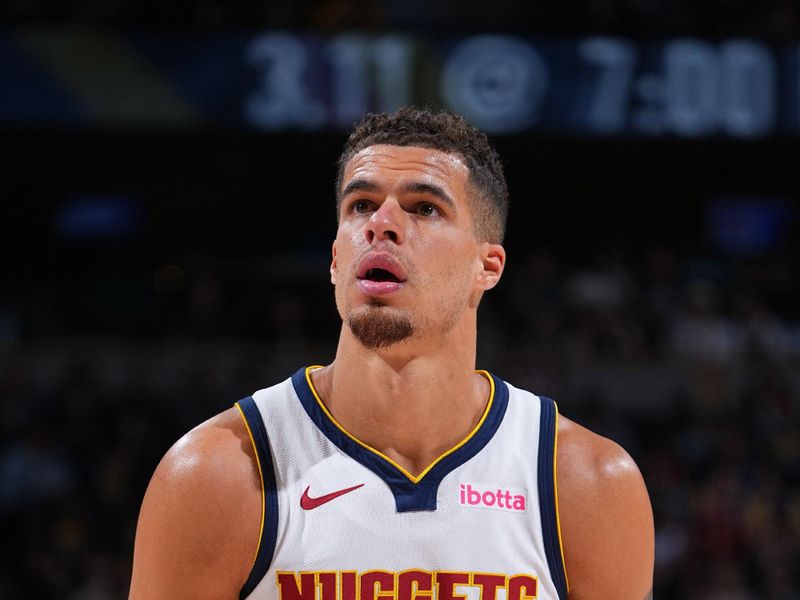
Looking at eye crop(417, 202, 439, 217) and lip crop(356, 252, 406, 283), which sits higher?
eye crop(417, 202, 439, 217)

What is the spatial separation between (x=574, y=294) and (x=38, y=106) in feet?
18.7

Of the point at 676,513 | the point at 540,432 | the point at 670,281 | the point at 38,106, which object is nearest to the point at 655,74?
the point at 670,281

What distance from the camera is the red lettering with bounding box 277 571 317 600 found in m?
2.96

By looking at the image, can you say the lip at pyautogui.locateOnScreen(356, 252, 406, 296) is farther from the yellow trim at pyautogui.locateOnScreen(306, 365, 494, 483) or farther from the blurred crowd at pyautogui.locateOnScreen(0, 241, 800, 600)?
the blurred crowd at pyautogui.locateOnScreen(0, 241, 800, 600)

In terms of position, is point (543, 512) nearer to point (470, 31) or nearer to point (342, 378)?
point (342, 378)

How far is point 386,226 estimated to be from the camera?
10.0ft

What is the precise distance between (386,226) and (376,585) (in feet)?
2.96

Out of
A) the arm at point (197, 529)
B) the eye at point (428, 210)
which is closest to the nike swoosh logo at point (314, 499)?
the arm at point (197, 529)

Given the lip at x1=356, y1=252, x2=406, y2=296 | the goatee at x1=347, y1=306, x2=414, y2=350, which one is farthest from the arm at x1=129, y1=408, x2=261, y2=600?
the lip at x1=356, y1=252, x2=406, y2=296

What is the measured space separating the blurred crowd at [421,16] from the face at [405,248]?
8953 millimetres

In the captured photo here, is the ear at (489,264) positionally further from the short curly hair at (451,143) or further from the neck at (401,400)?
the neck at (401,400)

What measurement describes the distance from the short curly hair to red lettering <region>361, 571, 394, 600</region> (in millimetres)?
962

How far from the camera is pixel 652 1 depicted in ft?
41.5

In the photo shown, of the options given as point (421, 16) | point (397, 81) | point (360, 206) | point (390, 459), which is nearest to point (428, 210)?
point (360, 206)
